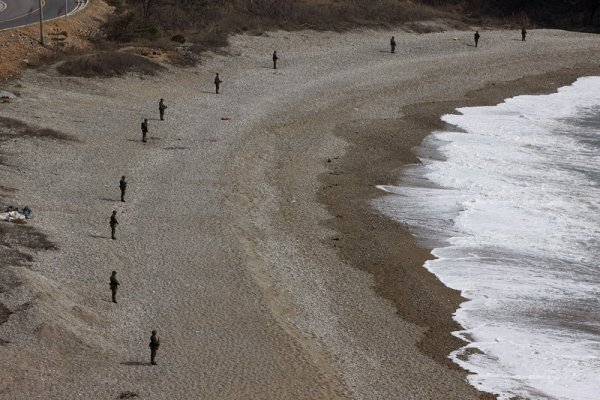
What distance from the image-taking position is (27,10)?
69.8m

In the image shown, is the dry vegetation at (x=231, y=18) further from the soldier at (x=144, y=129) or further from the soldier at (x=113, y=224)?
the soldier at (x=113, y=224)

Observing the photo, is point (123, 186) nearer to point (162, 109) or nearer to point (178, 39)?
point (162, 109)

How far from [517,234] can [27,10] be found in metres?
40.5

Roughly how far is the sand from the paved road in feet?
29.2

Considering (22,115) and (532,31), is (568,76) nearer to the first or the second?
(532,31)

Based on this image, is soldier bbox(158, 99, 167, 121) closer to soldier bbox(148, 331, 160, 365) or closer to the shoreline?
the shoreline

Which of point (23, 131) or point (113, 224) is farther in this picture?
point (23, 131)

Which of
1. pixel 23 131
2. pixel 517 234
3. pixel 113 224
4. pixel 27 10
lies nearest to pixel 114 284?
pixel 113 224

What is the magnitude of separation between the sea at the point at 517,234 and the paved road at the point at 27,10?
84.0ft

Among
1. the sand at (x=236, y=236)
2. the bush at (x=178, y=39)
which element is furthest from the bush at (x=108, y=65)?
the bush at (x=178, y=39)

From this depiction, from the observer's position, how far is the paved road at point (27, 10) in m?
65.2

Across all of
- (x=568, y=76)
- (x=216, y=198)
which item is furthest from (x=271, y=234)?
(x=568, y=76)

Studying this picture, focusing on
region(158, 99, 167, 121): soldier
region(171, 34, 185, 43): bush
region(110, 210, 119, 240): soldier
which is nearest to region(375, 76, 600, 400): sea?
region(110, 210, 119, 240): soldier

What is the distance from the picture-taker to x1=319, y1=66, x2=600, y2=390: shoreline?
113 feet
